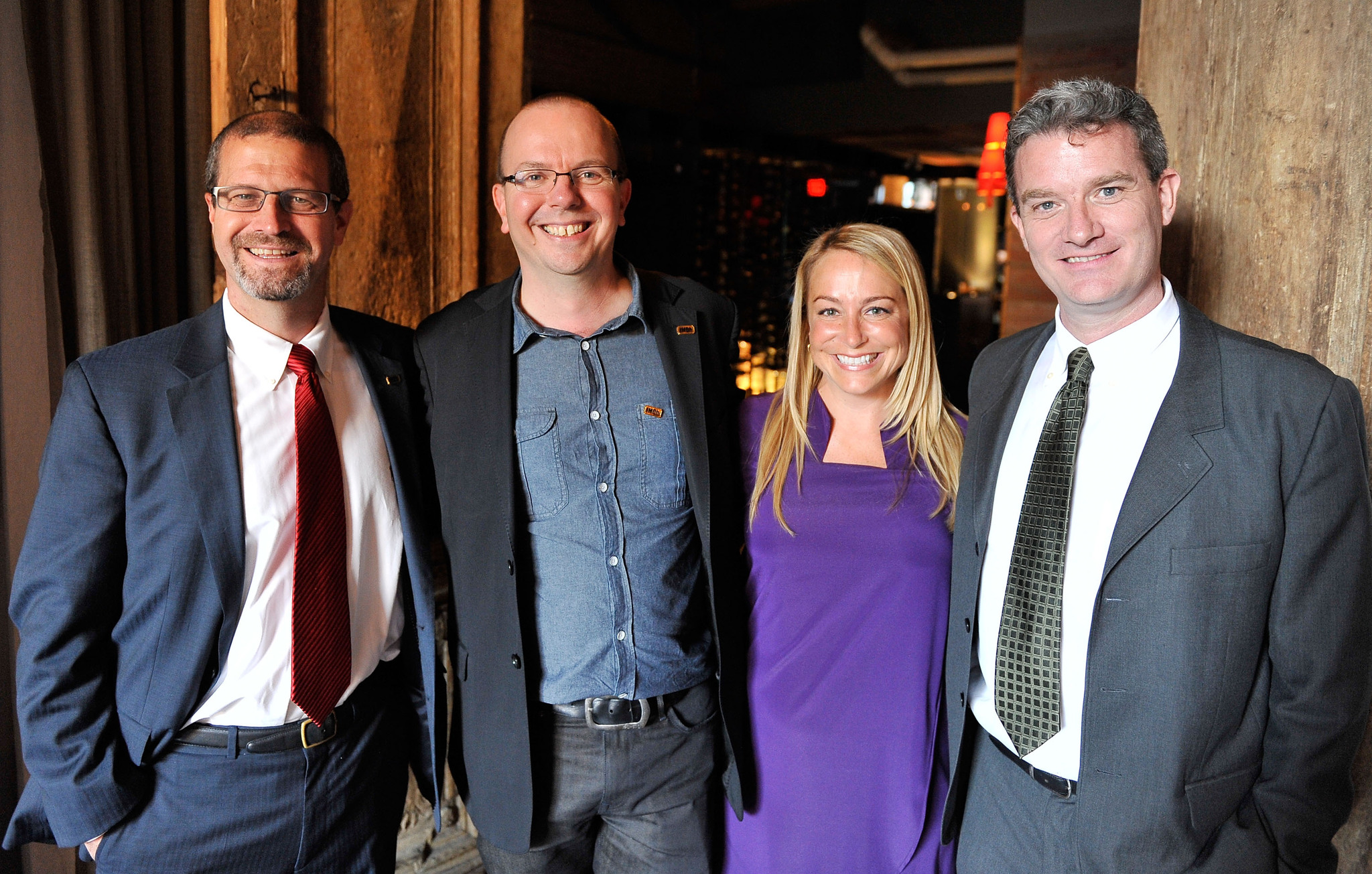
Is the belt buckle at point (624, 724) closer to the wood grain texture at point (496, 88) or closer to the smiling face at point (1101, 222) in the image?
the smiling face at point (1101, 222)

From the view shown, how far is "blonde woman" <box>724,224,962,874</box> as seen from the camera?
6.50 ft

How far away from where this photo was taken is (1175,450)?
5.00 feet

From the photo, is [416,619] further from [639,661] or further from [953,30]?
[953,30]

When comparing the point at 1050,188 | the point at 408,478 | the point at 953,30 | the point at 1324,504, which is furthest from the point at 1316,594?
the point at 953,30

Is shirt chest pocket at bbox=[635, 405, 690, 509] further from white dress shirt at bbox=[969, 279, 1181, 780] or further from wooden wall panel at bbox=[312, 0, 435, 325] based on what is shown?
wooden wall panel at bbox=[312, 0, 435, 325]

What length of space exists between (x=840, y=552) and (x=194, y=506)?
3.99 ft

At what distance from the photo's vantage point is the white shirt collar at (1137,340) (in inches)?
63.9

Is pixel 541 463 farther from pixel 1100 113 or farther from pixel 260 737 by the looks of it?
pixel 1100 113

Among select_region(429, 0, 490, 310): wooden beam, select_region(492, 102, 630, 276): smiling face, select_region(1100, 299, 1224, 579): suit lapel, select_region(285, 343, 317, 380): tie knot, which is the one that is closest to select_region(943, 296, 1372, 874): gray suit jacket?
select_region(1100, 299, 1224, 579): suit lapel

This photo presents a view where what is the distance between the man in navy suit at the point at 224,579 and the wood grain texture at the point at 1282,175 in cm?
174

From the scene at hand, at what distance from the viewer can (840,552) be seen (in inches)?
79.0

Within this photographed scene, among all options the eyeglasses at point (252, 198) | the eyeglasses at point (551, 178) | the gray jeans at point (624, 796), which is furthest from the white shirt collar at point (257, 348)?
the gray jeans at point (624, 796)

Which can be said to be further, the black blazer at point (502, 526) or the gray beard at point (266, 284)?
the black blazer at point (502, 526)

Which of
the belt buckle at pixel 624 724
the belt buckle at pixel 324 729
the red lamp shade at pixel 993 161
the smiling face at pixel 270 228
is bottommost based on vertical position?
the belt buckle at pixel 624 724
